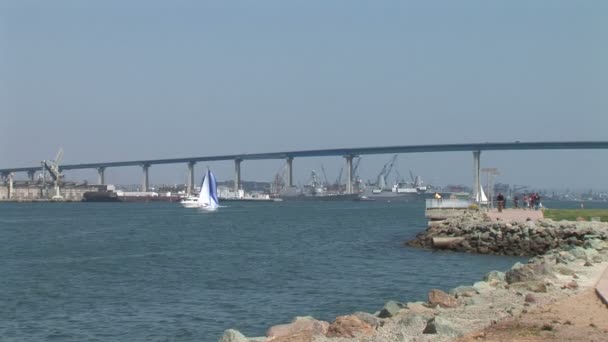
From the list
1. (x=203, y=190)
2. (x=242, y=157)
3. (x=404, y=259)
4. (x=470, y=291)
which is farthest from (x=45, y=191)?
(x=470, y=291)

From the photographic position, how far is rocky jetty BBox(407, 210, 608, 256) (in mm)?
28234

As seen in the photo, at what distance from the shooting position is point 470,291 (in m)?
14.1

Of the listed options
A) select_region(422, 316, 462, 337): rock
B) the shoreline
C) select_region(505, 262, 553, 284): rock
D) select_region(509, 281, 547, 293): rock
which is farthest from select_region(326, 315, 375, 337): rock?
select_region(505, 262, 553, 284): rock

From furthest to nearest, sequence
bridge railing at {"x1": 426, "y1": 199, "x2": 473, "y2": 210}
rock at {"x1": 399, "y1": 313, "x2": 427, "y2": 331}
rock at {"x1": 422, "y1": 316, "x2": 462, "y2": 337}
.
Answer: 1. bridge railing at {"x1": 426, "y1": 199, "x2": 473, "y2": 210}
2. rock at {"x1": 399, "y1": 313, "x2": 427, "y2": 331}
3. rock at {"x1": 422, "y1": 316, "x2": 462, "y2": 337}

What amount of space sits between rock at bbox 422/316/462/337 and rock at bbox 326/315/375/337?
72 cm

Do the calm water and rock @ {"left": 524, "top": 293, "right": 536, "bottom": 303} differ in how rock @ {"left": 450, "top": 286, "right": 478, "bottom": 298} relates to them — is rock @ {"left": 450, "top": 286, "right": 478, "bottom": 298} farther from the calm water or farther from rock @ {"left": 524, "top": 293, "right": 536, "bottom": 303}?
the calm water

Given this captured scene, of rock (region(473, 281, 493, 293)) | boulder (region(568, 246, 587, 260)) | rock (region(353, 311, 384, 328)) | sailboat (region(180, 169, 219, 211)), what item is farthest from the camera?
sailboat (region(180, 169, 219, 211))

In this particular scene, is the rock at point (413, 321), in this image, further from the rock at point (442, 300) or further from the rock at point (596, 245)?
the rock at point (596, 245)

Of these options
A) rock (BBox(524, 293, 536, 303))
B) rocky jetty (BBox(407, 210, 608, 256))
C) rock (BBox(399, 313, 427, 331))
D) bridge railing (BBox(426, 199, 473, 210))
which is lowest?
rocky jetty (BBox(407, 210, 608, 256))

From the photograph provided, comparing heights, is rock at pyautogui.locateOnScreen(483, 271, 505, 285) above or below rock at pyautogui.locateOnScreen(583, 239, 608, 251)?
below

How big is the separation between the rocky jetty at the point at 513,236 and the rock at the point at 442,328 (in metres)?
18.2

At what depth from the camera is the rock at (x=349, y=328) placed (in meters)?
9.96

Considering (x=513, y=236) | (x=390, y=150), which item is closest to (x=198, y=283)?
(x=513, y=236)

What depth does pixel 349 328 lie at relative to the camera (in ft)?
33.1
